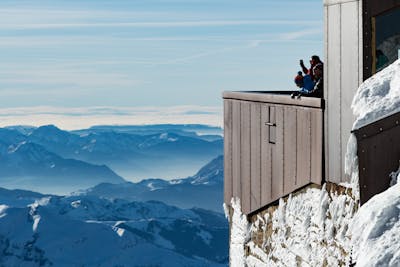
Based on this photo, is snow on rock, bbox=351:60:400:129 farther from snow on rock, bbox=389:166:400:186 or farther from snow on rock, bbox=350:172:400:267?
Result: snow on rock, bbox=350:172:400:267

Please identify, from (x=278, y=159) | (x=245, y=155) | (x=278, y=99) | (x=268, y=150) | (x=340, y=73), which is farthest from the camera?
(x=245, y=155)

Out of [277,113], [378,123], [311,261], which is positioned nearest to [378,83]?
[378,123]

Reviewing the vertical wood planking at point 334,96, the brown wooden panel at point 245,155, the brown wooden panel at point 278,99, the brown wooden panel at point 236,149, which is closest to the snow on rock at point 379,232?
the vertical wood planking at point 334,96

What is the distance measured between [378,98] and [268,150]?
5146mm

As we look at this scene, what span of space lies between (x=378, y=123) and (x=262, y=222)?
5553 mm

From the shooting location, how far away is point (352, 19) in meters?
11.2

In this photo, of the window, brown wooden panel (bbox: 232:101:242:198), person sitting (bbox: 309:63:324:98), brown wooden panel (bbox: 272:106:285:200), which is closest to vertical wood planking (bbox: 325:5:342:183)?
person sitting (bbox: 309:63:324:98)

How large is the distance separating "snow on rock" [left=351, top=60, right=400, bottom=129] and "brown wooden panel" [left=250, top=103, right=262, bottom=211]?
209 inches

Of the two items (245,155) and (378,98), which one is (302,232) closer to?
(378,98)

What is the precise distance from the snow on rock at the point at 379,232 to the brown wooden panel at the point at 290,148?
5096 mm

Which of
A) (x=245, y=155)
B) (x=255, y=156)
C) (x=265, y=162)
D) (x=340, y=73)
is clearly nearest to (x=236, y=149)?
(x=245, y=155)

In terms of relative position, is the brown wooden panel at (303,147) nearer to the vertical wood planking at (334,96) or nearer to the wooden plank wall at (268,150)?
the wooden plank wall at (268,150)

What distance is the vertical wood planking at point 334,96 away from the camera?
38.0 ft

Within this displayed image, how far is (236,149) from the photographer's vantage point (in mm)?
16484
